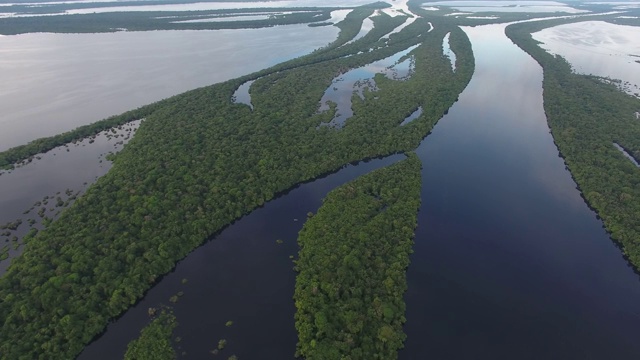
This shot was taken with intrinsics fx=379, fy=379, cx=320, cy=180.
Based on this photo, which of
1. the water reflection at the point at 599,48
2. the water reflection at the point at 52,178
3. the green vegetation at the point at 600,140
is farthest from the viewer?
the water reflection at the point at 599,48

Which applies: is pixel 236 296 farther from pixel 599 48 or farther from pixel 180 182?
pixel 599 48

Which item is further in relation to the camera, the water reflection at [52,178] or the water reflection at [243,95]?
the water reflection at [243,95]

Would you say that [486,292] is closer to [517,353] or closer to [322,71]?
[517,353]

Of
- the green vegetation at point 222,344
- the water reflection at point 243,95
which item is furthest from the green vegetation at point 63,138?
the green vegetation at point 222,344

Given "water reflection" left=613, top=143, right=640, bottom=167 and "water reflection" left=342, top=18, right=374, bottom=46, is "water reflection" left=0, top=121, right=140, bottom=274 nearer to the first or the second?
"water reflection" left=613, top=143, right=640, bottom=167

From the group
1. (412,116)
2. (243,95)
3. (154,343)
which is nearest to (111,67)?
(243,95)

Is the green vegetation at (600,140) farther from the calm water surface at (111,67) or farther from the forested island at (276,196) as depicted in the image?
the calm water surface at (111,67)
